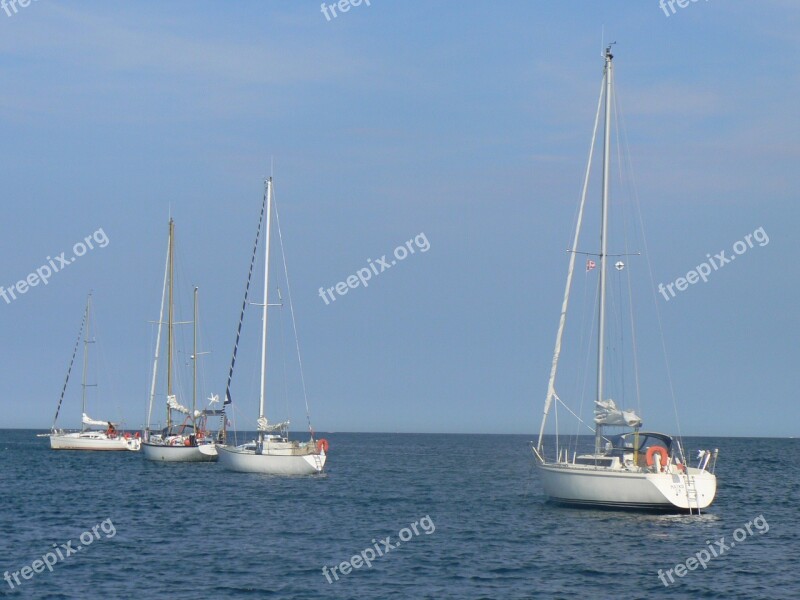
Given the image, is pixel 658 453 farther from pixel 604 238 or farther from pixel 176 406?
pixel 176 406

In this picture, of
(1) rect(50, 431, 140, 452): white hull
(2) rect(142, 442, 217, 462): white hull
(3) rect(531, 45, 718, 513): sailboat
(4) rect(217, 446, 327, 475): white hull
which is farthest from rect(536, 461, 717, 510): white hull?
(1) rect(50, 431, 140, 452): white hull

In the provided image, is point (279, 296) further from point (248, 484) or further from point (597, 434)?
point (597, 434)

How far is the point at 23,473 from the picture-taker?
78.6m

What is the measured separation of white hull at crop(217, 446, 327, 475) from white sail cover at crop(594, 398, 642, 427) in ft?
77.5

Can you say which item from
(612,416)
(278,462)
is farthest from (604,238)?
(278,462)

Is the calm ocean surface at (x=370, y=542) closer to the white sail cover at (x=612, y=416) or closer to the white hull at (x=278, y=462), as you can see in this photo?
the white hull at (x=278, y=462)

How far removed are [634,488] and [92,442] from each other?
279 feet

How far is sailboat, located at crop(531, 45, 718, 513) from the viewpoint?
4288 cm

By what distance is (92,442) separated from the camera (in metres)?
116

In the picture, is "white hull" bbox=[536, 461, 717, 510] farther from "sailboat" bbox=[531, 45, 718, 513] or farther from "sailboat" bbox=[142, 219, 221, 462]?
"sailboat" bbox=[142, 219, 221, 462]

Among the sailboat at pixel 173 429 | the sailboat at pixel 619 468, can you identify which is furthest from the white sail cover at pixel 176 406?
the sailboat at pixel 619 468

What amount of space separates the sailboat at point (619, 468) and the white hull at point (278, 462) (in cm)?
2072

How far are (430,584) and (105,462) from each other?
222 ft

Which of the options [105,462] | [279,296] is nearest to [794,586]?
[279,296]
